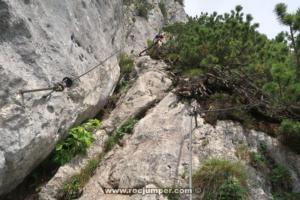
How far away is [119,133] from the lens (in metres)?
8.20

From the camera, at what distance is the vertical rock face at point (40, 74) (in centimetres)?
558

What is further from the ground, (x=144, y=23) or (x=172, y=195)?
(x=144, y=23)

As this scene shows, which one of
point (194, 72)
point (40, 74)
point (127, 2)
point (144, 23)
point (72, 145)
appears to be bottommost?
point (72, 145)

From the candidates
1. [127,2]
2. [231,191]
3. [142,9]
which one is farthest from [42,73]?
[142,9]

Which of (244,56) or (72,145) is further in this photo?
(244,56)

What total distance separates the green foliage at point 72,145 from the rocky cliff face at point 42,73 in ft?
0.82

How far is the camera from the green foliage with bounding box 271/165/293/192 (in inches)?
268

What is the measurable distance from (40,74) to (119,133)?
2653 millimetres

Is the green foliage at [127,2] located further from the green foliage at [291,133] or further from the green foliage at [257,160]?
the green foliage at [257,160]

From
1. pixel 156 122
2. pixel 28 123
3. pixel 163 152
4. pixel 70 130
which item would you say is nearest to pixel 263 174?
pixel 163 152

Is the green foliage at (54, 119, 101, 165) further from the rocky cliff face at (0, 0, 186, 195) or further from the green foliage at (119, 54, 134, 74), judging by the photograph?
the green foliage at (119, 54, 134, 74)

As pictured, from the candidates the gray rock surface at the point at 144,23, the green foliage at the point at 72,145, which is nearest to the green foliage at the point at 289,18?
the green foliage at the point at 72,145

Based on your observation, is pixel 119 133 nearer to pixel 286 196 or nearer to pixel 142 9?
pixel 286 196

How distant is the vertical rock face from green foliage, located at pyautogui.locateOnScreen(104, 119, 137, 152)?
2.75ft
